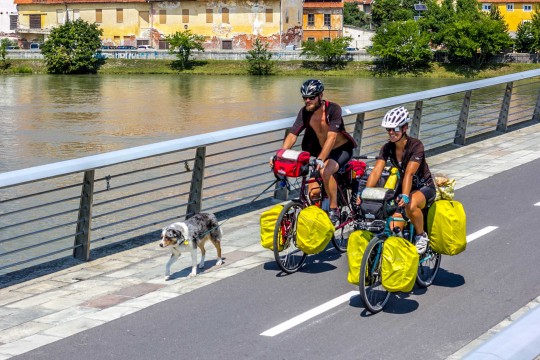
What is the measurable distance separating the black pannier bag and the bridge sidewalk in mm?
1209

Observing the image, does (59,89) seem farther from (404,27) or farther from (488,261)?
(488,261)

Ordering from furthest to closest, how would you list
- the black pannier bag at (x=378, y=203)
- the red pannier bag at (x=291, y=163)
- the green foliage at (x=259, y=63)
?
the green foliage at (x=259, y=63) → the red pannier bag at (x=291, y=163) → the black pannier bag at (x=378, y=203)

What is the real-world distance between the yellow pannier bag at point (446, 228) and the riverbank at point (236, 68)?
7576 cm

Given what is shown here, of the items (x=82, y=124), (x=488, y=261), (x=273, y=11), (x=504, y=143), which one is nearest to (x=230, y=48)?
(x=273, y=11)

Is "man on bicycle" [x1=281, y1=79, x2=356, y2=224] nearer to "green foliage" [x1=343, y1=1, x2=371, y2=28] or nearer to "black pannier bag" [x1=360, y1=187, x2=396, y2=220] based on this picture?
"black pannier bag" [x1=360, y1=187, x2=396, y2=220]

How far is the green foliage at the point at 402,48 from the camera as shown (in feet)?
276

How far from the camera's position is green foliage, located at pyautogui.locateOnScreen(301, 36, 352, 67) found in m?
86.9

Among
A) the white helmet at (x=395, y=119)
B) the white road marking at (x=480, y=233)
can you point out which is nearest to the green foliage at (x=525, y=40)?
the white road marking at (x=480, y=233)

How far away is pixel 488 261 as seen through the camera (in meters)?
9.80

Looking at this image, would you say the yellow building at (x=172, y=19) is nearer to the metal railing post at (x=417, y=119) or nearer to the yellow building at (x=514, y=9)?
the yellow building at (x=514, y=9)

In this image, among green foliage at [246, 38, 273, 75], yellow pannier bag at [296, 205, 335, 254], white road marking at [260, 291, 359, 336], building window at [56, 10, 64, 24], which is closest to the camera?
white road marking at [260, 291, 359, 336]

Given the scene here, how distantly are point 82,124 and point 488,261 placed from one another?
1317 inches

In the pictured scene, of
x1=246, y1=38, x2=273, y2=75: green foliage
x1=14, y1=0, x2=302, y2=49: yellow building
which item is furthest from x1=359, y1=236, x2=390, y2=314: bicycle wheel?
x1=14, y1=0, x2=302, y2=49: yellow building

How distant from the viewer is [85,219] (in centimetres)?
1020
